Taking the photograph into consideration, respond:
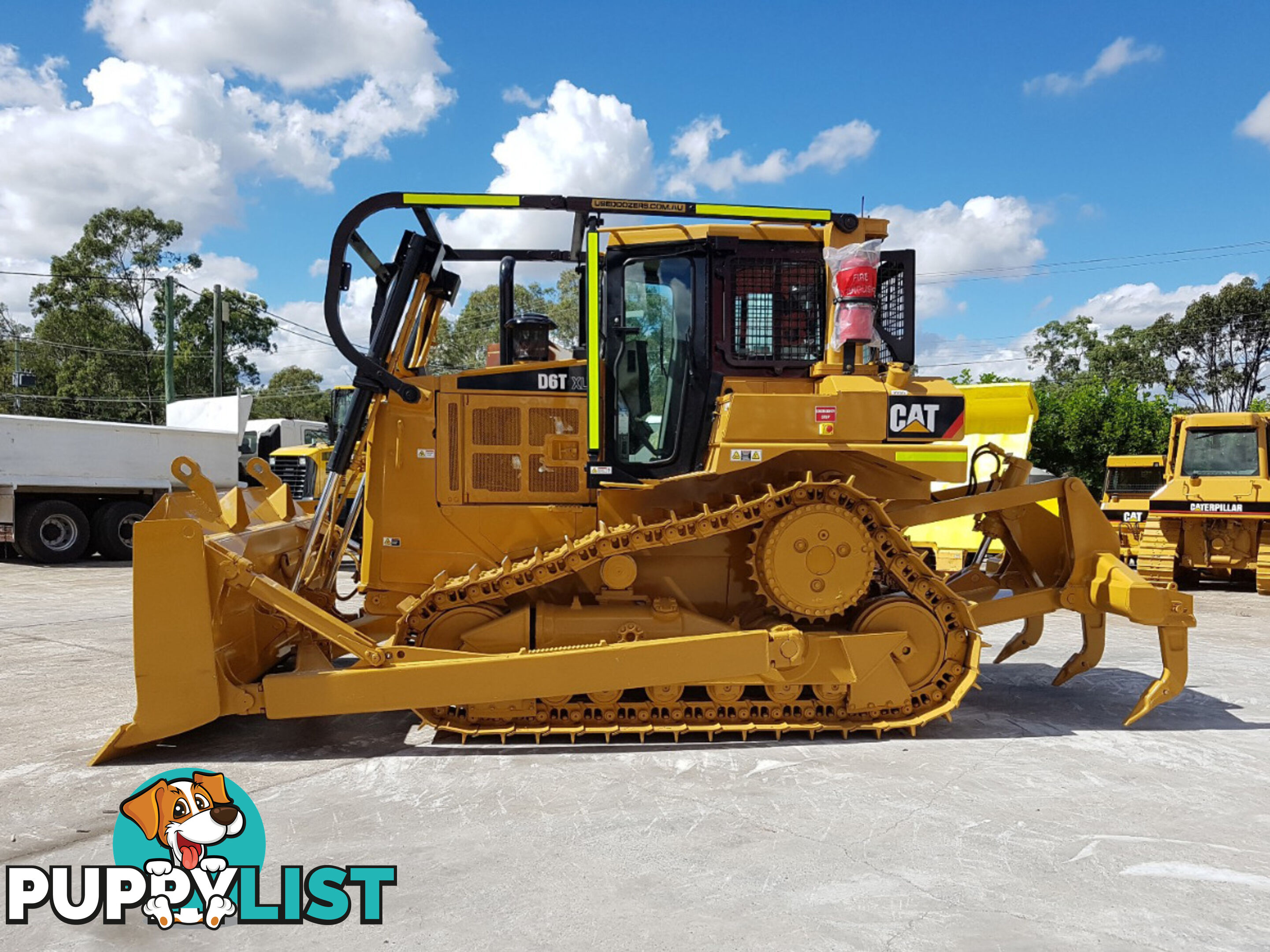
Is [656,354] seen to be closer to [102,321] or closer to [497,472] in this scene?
[497,472]

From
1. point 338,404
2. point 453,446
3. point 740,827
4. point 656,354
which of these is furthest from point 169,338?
point 740,827

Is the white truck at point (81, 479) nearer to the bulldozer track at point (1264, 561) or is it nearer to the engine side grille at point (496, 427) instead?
the engine side grille at point (496, 427)

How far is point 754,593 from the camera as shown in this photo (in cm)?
568

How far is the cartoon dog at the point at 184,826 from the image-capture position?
329cm

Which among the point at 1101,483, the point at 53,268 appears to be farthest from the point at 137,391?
the point at 1101,483

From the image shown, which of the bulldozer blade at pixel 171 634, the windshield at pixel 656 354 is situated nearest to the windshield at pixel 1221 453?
the windshield at pixel 656 354

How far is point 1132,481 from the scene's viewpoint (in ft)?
62.1

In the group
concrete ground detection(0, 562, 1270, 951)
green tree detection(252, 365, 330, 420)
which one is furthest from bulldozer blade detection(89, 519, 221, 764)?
green tree detection(252, 365, 330, 420)

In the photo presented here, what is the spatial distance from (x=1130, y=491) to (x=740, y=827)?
59.1 ft

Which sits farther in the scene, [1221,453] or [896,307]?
[1221,453]

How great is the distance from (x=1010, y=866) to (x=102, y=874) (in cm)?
365

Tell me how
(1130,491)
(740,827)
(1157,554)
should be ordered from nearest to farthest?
(740,827) → (1157,554) → (1130,491)

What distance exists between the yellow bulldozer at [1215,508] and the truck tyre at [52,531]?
61.9 ft

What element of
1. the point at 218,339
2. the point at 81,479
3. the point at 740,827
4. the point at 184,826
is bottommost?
the point at 740,827
